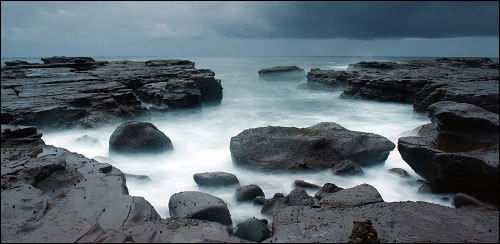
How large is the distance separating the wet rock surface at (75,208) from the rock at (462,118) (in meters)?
5.49

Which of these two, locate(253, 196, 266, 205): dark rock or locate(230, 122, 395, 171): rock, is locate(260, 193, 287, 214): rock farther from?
locate(230, 122, 395, 171): rock

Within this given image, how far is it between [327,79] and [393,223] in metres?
28.3

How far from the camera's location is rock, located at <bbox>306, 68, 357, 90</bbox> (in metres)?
31.4

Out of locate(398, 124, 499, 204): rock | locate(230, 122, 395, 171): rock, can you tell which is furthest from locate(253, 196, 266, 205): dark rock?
locate(398, 124, 499, 204): rock

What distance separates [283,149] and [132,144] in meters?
4.69

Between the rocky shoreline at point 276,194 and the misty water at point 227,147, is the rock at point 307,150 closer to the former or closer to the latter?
the rocky shoreline at point 276,194

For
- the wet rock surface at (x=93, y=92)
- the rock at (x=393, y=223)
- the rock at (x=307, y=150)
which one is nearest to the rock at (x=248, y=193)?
the rock at (x=393, y=223)

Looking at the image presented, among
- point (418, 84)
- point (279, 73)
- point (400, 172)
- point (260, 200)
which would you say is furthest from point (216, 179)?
point (279, 73)

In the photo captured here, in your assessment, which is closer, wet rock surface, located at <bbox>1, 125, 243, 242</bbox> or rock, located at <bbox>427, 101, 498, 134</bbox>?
wet rock surface, located at <bbox>1, 125, 243, 242</bbox>

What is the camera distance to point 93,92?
53.6 feet

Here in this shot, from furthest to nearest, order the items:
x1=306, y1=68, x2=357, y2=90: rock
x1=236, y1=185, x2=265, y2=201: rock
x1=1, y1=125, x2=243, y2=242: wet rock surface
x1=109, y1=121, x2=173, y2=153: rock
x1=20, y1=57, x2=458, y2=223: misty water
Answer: x1=306, y1=68, x2=357, y2=90: rock, x1=109, y1=121, x2=173, y2=153: rock, x1=20, y1=57, x2=458, y2=223: misty water, x1=236, y1=185, x2=265, y2=201: rock, x1=1, y1=125, x2=243, y2=242: wet rock surface

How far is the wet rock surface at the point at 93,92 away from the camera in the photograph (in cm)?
1313

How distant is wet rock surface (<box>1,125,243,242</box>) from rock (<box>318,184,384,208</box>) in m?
2.14

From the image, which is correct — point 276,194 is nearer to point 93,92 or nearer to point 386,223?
point 386,223
